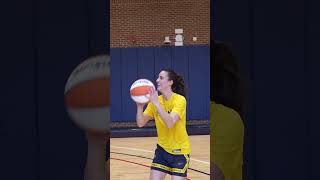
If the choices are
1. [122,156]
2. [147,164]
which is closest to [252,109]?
[147,164]

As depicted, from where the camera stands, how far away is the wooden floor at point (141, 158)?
21.3 ft

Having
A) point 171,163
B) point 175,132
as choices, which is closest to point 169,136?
point 175,132

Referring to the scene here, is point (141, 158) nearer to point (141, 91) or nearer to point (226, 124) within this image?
point (141, 91)

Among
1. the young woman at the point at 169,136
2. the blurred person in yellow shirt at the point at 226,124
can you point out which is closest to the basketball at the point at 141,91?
the young woman at the point at 169,136

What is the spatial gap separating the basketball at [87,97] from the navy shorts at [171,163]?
1.20 metres

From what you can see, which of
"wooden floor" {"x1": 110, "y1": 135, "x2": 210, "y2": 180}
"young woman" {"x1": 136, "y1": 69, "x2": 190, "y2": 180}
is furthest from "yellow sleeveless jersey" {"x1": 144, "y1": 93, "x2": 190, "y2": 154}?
"wooden floor" {"x1": 110, "y1": 135, "x2": 210, "y2": 180}

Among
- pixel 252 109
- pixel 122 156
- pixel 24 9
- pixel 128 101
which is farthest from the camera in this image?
pixel 128 101

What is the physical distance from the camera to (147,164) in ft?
24.2

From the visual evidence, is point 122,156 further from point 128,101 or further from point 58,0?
point 58,0

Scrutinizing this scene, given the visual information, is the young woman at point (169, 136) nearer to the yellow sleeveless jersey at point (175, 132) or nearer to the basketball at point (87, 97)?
the yellow sleeveless jersey at point (175, 132)

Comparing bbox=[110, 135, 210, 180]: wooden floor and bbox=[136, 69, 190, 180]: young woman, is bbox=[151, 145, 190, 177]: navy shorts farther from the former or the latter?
bbox=[110, 135, 210, 180]: wooden floor

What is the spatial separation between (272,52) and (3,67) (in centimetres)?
192

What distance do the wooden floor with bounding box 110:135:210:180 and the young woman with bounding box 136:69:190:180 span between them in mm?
2294

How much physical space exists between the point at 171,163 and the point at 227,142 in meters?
0.95
